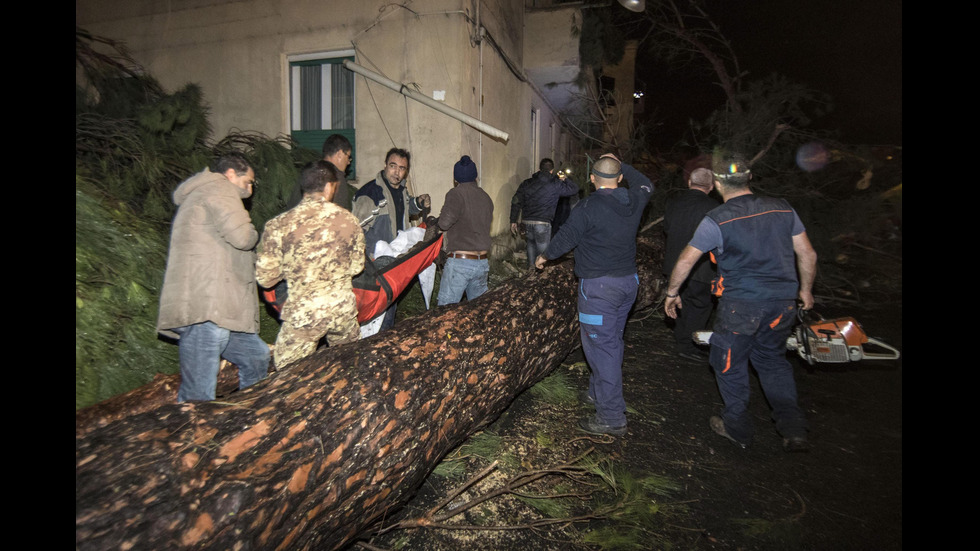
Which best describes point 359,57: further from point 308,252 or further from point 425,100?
point 308,252

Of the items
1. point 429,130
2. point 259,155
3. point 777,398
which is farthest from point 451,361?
point 429,130

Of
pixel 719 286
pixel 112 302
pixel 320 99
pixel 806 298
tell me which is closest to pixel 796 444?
pixel 806 298

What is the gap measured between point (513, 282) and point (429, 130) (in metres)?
3.75

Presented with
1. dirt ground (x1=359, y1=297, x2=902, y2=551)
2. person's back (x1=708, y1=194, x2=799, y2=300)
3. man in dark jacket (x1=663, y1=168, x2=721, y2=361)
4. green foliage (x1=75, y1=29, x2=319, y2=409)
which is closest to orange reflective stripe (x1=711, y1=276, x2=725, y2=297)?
person's back (x1=708, y1=194, x2=799, y2=300)

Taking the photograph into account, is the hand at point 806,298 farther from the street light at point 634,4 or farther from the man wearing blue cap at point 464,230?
the street light at point 634,4

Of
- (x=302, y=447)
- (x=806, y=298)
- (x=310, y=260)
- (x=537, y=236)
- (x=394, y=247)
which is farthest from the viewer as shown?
(x=537, y=236)

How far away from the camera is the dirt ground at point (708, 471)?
8.23 ft

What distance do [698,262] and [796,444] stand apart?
2281mm

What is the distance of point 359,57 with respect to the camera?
7.07m

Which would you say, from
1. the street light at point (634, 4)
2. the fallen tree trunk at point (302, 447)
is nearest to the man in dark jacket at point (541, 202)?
the street light at point (634, 4)

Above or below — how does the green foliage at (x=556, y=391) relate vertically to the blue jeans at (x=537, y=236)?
below

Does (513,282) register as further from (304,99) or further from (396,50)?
(304,99)

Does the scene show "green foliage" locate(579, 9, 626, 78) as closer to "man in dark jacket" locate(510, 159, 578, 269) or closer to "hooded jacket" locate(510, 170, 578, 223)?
"man in dark jacket" locate(510, 159, 578, 269)

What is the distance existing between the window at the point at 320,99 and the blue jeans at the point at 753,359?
229 inches
